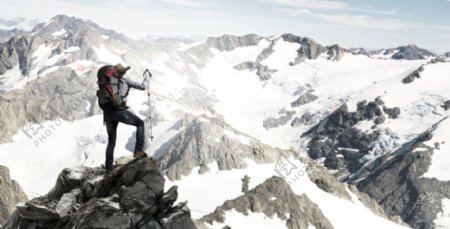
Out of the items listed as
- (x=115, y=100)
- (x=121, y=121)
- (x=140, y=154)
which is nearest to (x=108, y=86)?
(x=115, y=100)

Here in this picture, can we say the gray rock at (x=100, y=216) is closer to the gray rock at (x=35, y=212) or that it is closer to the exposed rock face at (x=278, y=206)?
the gray rock at (x=35, y=212)

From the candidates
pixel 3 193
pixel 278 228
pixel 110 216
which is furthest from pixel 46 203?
pixel 278 228

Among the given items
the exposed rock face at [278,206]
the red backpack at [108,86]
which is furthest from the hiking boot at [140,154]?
the exposed rock face at [278,206]

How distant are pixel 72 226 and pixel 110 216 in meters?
1.67

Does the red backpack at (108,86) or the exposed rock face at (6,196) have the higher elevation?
the red backpack at (108,86)

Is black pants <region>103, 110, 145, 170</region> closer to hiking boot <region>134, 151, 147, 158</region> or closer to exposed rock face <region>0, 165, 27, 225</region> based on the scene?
hiking boot <region>134, 151, 147, 158</region>

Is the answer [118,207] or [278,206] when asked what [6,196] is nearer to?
[118,207]

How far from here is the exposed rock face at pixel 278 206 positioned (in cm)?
18362

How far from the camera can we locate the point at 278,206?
189125mm

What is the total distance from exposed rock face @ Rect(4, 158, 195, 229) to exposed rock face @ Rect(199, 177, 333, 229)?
15029 centimetres

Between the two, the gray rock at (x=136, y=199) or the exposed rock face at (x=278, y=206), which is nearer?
the gray rock at (x=136, y=199)

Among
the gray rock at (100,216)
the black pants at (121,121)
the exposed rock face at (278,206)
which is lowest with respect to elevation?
the exposed rock face at (278,206)

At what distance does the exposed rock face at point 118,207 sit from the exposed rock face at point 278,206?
150294 millimetres

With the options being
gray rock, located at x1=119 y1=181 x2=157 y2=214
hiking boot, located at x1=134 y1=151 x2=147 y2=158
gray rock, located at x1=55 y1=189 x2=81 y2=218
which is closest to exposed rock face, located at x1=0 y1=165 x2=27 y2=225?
gray rock, located at x1=55 y1=189 x2=81 y2=218
